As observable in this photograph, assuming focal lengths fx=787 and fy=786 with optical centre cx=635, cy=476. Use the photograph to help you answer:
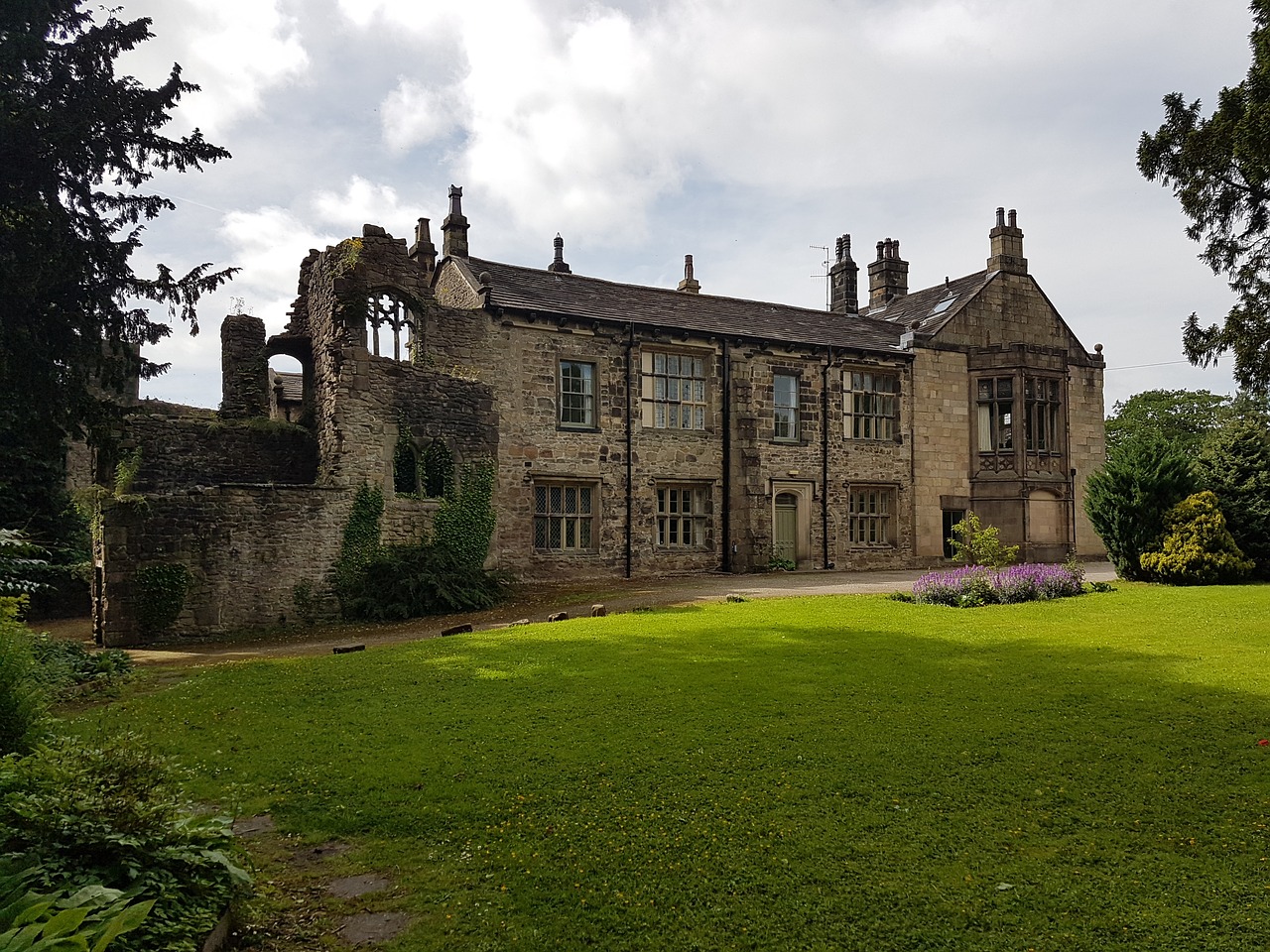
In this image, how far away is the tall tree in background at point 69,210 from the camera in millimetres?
14000

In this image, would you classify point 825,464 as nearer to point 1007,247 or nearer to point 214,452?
point 1007,247

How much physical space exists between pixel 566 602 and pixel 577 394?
715 centimetres

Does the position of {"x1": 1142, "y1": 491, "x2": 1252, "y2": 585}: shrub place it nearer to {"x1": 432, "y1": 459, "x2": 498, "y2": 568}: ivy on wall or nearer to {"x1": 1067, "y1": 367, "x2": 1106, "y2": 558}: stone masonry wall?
{"x1": 1067, "y1": 367, "x2": 1106, "y2": 558}: stone masonry wall

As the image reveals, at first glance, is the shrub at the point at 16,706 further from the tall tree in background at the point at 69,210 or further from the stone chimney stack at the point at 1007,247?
the stone chimney stack at the point at 1007,247

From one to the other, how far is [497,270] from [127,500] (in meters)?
12.4

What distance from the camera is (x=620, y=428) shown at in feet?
75.0

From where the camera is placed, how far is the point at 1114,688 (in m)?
8.02

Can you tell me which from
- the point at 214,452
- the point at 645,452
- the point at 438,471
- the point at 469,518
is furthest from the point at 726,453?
the point at 214,452

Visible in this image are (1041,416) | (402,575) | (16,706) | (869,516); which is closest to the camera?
(16,706)

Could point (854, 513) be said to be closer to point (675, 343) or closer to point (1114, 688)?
point (675, 343)

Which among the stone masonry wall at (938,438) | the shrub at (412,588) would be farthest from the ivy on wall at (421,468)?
the stone masonry wall at (938,438)

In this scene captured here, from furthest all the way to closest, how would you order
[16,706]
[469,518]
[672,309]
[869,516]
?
1. [869,516]
2. [672,309]
3. [469,518]
4. [16,706]

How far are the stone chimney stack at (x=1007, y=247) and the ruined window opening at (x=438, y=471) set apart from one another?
68.6 ft

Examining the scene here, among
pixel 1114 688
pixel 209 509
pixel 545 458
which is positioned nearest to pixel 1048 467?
pixel 545 458
